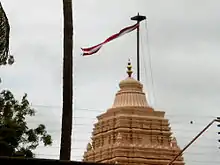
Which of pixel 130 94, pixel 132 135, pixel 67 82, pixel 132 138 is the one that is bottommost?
pixel 67 82

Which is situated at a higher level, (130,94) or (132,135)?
(130,94)

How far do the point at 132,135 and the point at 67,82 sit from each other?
28243 mm

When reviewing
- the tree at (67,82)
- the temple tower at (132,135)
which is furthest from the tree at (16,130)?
the temple tower at (132,135)

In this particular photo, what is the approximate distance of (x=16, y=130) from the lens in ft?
70.7

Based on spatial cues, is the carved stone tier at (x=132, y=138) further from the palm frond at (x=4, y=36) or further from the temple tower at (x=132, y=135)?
the palm frond at (x=4, y=36)

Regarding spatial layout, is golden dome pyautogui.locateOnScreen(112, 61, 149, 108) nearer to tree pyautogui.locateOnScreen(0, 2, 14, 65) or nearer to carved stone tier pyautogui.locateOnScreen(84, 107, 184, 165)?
carved stone tier pyautogui.locateOnScreen(84, 107, 184, 165)

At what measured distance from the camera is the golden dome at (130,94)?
45.2 m

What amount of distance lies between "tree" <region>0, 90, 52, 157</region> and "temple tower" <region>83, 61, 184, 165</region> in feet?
57.9

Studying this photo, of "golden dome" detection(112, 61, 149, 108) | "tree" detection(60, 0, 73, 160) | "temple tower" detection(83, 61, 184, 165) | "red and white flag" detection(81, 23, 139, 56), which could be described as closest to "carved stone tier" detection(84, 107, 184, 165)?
"temple tower" detection(83, 61, 184, 165)

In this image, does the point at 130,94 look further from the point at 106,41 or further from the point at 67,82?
the point at 67,82

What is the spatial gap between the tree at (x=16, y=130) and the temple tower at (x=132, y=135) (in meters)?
17.6

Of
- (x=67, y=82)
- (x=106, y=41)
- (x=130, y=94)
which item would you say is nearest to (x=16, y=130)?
(x=67, y=82)

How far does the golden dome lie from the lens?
148 feet

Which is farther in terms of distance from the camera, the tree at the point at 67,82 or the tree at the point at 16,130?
the tree at the point at 16,130
